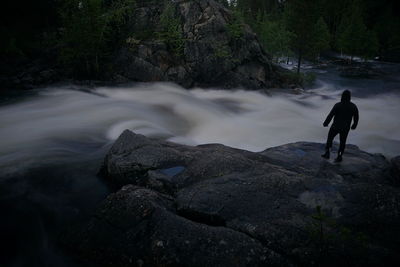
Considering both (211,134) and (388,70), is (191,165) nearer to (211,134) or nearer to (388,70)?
(211,134)

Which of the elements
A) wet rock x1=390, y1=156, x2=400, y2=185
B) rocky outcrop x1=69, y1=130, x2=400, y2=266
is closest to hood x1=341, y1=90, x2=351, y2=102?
rocky outcrop x1=69, y1=130, x2=400, y2=266

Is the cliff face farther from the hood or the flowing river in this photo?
the hood

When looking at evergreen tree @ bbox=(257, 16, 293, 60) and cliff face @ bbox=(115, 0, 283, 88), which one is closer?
cliff face @ bbox=(115, 0, 283, 88)

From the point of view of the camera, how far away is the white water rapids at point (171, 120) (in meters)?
12.2

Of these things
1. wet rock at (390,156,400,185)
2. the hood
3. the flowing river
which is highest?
the hood

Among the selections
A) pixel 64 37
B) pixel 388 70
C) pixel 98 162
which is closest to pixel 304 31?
pixel 388 70

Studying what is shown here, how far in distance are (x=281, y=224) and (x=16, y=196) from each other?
22.4 ft

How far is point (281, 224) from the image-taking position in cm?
498

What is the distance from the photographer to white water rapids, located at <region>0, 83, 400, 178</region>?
40.1ft

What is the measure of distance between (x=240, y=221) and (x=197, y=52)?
20347 mm

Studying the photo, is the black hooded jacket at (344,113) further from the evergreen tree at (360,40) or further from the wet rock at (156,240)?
the evergreen tree at (360,40)

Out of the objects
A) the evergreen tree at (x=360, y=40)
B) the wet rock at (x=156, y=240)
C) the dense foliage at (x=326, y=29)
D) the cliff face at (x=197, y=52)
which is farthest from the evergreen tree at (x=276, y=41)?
the wet rock at (x=156, y=240)

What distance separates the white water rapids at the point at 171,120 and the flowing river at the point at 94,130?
5cm

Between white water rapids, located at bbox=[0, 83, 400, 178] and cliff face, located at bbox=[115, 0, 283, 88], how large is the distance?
1.37 m
